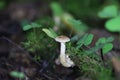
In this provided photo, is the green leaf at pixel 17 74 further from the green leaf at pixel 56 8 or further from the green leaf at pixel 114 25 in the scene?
the green leaf at pixel 56 8

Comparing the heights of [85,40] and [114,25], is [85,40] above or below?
below

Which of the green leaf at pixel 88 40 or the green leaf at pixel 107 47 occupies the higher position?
the green leaf at pixel 88 40

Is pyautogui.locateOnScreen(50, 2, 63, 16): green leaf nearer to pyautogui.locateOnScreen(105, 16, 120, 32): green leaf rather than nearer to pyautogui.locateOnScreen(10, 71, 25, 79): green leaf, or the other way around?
pyautogui.locateOnScreen(105, 16, 120, 32): green leaf

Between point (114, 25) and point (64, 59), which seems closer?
point (64, 59)

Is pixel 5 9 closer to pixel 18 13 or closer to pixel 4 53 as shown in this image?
pixel 18 13

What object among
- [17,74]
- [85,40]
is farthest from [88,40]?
[17,74]

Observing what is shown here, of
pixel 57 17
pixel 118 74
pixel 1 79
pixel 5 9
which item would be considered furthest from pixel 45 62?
pixel 5 9

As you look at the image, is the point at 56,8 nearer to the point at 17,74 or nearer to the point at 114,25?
the point at 114,25

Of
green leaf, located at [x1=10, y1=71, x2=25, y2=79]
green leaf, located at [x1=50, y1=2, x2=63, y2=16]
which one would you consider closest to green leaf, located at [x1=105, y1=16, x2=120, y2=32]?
green leaf, located at [x1=10, y1=71, x2=25, y2=79]

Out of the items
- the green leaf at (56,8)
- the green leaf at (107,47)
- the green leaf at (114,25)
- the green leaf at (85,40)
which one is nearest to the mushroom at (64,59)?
the green leaf at (85,40)
